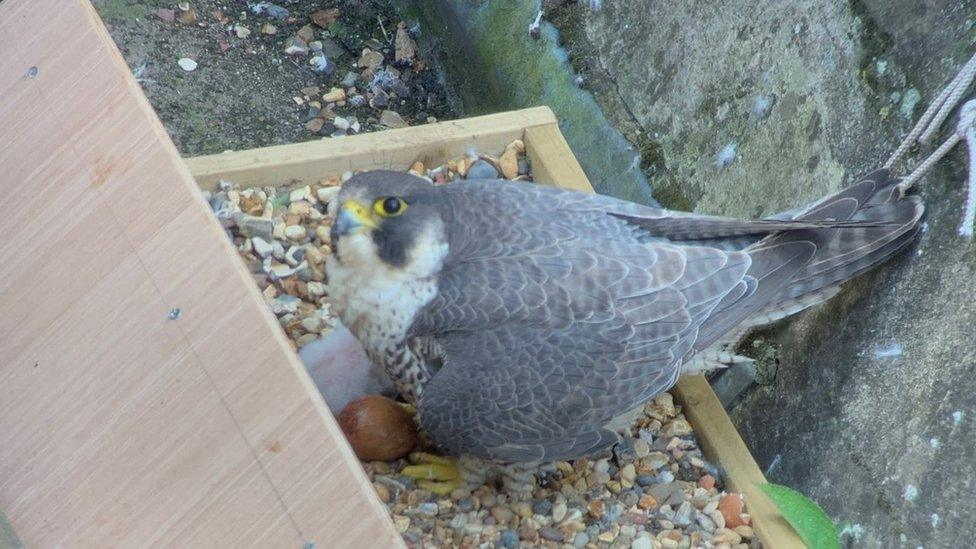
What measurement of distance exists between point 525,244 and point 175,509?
1.03 metres

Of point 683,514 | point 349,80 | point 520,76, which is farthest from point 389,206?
point 349,80

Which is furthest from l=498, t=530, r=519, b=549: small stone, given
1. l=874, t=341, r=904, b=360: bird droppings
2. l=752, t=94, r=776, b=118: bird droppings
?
l=752, t=94, r=776, b=118: bird droppings

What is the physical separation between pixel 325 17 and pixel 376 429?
2.46 metres

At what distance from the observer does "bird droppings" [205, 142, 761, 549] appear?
2.42 m

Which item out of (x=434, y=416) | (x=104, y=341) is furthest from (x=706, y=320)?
(x=104, y=341)

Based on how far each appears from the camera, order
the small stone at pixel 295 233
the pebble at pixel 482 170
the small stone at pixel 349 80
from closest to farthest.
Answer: the small stone at pixel 295 233 → the pebble at pixel 482 170 → the small stone at pixel 349 80

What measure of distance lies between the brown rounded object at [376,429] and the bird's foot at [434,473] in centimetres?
4

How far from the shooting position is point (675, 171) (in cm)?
317

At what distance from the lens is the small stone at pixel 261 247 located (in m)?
2.82

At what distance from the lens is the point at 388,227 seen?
223cm

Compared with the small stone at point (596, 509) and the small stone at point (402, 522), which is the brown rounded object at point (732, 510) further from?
the small stone at point (402, 522)

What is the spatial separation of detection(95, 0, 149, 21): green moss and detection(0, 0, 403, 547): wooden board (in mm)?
2206

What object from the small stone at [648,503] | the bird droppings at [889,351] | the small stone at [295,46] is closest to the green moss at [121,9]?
the small stone at [295,46]

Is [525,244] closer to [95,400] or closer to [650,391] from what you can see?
[650,391]
